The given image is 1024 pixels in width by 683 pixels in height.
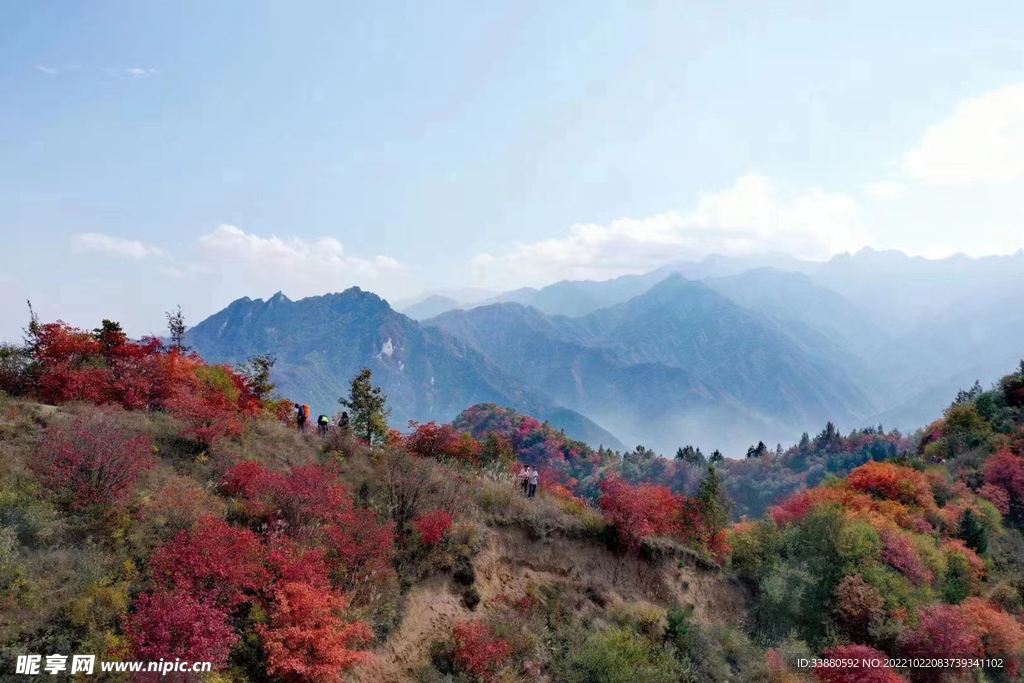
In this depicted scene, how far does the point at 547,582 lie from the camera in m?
16.4

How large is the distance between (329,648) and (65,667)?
3836 mm

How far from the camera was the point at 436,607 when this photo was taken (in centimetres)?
1346

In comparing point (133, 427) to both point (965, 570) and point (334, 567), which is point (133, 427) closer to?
point (334, 567)

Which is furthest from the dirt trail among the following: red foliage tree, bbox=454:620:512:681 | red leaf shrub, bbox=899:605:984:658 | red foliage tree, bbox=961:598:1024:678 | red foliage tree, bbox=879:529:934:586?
red foliage tree, bbox=961:598:1024:678

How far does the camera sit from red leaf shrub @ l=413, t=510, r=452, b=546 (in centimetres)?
1426

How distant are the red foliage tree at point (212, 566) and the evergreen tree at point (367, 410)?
13058mm

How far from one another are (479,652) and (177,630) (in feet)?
20.3

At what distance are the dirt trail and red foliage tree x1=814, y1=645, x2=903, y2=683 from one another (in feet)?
12.8

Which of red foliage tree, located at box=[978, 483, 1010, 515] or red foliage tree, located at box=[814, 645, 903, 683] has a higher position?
red foliage tree, located at box=[978, 483, 1010, 515]

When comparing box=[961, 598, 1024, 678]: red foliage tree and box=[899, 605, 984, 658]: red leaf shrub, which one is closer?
box=[899, 605, 984, 658]: red leaf shrub

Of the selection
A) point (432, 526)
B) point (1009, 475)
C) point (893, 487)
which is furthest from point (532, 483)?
point (1009, 475)

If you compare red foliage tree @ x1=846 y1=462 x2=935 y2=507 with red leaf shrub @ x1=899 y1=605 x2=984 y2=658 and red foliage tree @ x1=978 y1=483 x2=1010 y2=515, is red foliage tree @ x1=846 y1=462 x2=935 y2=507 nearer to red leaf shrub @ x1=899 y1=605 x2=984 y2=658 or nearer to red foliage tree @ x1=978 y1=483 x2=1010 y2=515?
red foliage tree @ x1=978 y1=483 x2=1010 y2=515

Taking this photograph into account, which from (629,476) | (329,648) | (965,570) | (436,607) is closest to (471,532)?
(436,607)

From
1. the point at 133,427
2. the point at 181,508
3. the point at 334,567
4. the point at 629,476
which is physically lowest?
the point at 629,476
